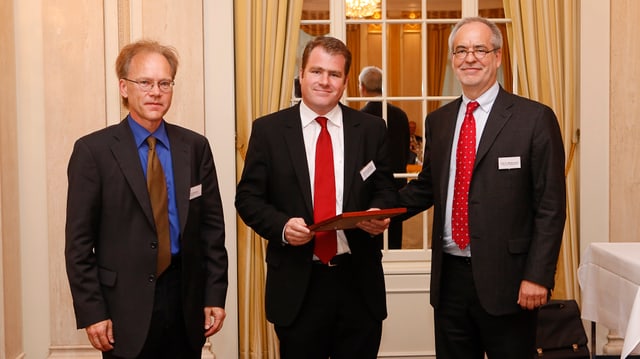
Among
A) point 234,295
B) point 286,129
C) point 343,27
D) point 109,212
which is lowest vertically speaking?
point 234,295

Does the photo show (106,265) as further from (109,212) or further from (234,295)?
(234,295)

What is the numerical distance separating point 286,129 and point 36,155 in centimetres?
210

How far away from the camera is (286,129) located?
2.99 meters

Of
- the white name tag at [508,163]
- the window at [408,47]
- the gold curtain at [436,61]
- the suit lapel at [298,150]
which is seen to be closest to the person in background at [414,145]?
the window at [408,47]

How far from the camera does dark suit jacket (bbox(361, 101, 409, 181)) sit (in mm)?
4969

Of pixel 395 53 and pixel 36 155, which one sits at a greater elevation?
pixel 395 53

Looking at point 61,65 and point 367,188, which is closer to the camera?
point 367,188

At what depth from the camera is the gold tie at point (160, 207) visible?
2.51 m

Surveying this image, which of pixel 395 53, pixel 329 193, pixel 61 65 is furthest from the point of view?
pixel 395 53

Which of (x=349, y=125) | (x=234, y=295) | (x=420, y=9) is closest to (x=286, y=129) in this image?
(x=349, y=125)

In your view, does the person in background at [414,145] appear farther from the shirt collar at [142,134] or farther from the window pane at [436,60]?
the shirt collar at [142,134]

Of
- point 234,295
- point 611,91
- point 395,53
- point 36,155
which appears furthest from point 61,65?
point 611,91

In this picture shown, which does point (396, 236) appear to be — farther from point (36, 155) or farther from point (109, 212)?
point (109, 212)

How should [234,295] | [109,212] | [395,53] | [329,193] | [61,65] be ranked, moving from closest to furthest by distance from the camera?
[109,212] → [329,193] → [61,65] → [234,295] → [395,53]
